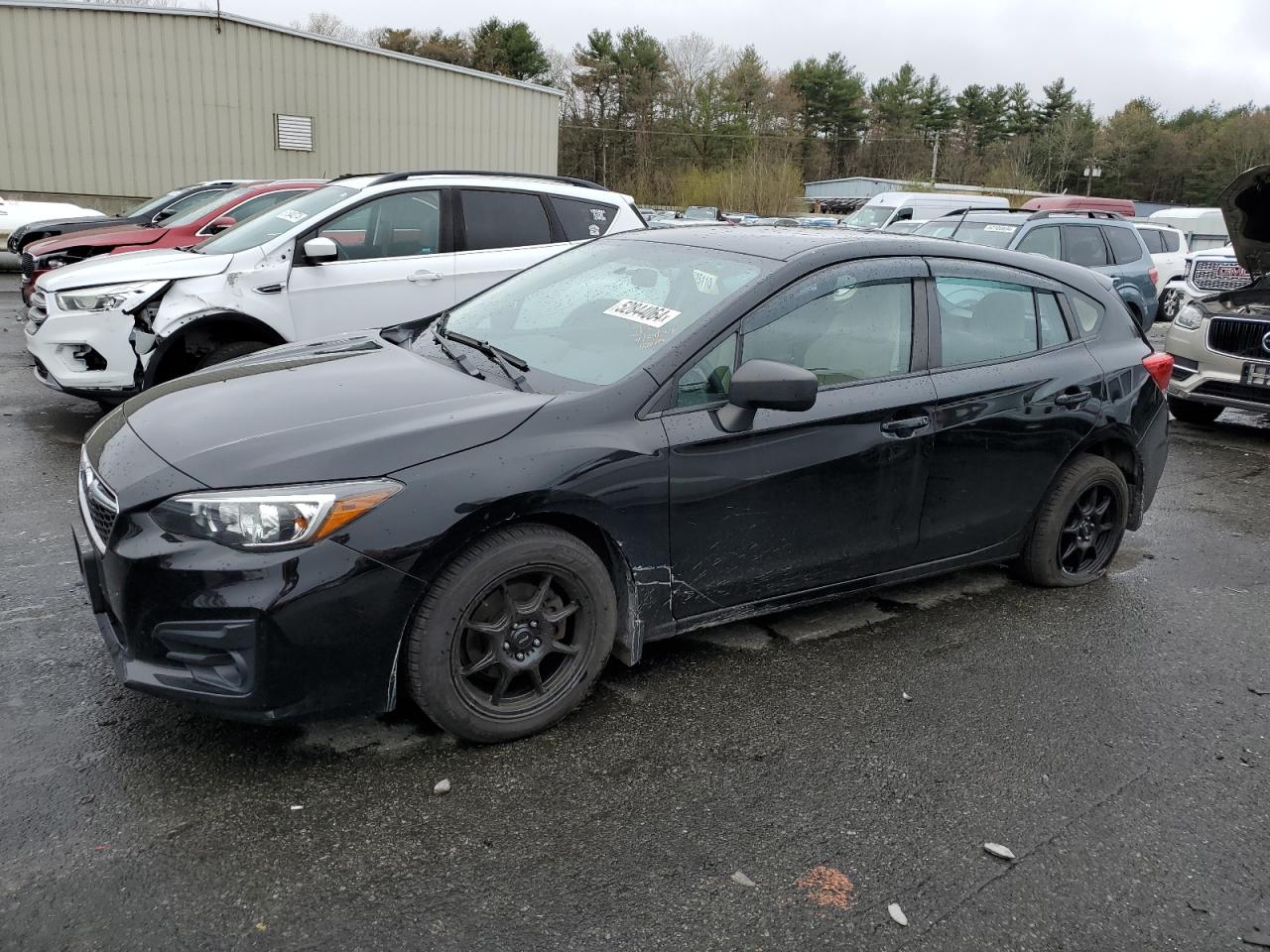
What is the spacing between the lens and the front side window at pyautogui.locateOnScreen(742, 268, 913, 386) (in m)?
3.69

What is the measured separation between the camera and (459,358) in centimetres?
379

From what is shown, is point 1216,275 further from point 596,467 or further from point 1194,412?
point 596,467

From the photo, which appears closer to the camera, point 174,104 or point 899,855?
point 899,855

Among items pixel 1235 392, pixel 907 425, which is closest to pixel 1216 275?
pixel 1235 392

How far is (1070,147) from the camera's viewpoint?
8394cm

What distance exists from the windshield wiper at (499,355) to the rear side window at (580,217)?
3.78m

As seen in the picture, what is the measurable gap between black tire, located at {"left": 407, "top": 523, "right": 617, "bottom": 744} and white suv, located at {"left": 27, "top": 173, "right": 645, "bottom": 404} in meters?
4.26

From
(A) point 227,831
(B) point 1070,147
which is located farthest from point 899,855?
(B) point 1070,147

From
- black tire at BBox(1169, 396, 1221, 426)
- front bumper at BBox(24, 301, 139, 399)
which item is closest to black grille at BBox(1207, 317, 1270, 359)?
black tire at BBox(1169, 396, 1221, 426)

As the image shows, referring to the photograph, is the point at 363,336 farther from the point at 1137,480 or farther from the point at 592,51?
the point at 592,51

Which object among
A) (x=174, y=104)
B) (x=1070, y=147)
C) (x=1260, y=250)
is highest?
(x=1070, y=147)

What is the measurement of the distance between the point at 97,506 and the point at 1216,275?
426 inches

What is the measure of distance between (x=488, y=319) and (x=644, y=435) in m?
1.20

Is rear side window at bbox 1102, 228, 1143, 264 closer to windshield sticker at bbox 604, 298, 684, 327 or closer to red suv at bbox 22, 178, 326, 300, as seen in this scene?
red suv at bbox 22, 178, 326, 300
